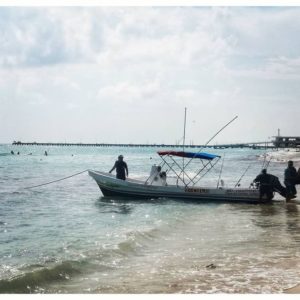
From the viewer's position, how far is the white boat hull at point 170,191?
15.7m

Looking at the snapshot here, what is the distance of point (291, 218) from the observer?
12.0m

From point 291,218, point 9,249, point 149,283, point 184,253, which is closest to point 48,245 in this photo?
point 9,249

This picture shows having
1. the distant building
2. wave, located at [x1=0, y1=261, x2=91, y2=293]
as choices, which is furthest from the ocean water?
the distant building

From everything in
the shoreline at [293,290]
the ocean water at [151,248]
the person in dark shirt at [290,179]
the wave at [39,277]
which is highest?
the person in dark shirt at [290,179]

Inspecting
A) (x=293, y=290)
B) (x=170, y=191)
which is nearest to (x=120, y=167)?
(x=170, y=191)

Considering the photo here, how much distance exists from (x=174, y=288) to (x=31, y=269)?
2.55 metres

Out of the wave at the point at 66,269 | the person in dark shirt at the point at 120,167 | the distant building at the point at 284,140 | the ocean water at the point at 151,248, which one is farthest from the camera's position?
the person in dark shirt at the point at 120,167

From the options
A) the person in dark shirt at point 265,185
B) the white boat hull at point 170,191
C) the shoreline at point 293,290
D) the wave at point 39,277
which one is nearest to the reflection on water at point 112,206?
the white boat hull at point 170,191

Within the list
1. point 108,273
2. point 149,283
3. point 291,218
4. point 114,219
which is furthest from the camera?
point 114,219

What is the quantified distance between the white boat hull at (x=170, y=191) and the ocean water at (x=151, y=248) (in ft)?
1.65

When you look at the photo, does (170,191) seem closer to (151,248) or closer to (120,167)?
(120,167)

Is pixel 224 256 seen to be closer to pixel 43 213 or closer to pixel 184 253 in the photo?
pixel 184 253

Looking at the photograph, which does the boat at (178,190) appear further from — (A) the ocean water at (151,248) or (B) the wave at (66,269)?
(B) the wave at (66,269)

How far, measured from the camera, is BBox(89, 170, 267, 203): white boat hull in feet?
51.6
